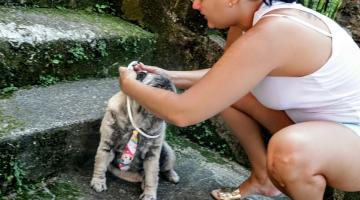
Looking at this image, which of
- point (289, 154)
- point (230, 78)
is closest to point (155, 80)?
point (230, 78)

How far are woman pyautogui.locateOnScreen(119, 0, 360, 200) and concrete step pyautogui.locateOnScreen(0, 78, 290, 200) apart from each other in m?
0.53

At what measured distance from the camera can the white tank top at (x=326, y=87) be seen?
7.55 feet

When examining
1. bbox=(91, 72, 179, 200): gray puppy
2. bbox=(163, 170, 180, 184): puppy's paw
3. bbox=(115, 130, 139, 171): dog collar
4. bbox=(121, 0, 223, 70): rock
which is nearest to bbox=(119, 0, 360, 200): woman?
bbox=(91, 72, 179, 200): gray puppy

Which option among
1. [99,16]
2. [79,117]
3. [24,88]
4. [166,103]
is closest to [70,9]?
[99,16]

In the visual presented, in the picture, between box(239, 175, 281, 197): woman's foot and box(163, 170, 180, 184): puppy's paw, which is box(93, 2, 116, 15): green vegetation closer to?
box(163, 170, 180, 184): puppy's paw

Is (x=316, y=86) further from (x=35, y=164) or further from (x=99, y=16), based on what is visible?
(x=99, y=16)

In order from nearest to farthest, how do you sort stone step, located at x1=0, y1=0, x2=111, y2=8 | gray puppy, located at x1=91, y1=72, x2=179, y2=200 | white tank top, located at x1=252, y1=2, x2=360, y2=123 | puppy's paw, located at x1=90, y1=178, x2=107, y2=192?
white tank top, located at x1=252, y1=2, x2=360, y2=123
gray puppy, located at x1=91, y1=72, x2=179, y2=200
puppy's paw, located at x1=90, y1=178, x2=107, y2=192
stone step, located at x1=0, y1=0, x2=111, y2=8

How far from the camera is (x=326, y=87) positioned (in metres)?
2.35

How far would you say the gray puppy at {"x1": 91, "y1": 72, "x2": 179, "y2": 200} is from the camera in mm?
2598

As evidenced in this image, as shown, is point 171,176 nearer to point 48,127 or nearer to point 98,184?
point 98,184

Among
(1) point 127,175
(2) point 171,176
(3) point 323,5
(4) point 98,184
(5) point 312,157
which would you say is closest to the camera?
(5) point 312,157

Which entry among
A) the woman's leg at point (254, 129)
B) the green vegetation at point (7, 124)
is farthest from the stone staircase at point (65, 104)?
the woman's leg at point (254, 129)

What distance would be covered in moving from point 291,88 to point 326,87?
0.16 m

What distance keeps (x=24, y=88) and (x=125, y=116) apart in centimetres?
74
